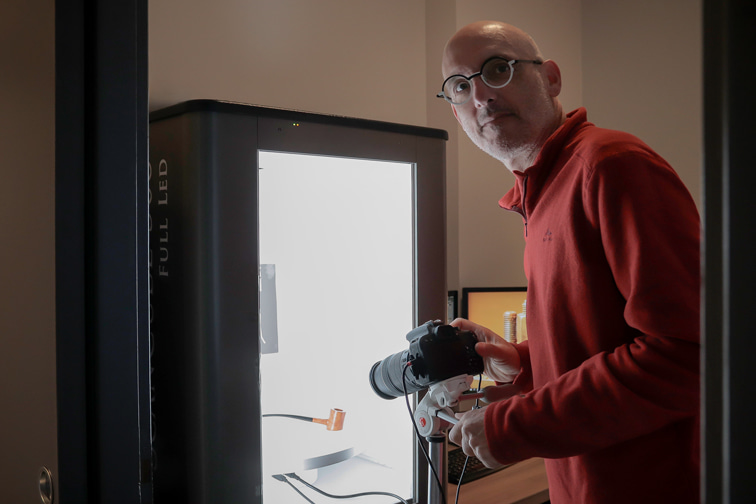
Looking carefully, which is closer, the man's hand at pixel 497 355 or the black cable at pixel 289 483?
the man's hand at pixel 497 355

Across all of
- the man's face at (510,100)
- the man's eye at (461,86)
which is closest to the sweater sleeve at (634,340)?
the man's face at (510,100)

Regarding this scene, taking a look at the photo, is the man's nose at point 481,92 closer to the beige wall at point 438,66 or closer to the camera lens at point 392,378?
the camera lens at point 392,378

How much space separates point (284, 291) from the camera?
4.86ft

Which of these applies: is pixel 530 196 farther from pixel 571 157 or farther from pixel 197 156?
pixel 197 156

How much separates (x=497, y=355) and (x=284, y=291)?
1.85 ft

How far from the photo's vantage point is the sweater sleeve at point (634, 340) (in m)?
0.83

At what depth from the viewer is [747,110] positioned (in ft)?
0.74

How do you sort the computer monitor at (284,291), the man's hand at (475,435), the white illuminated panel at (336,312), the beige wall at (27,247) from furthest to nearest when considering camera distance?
the white illuminated panel at (336,312)
the computer monitor at (284,291)
the man's hand at (475,435)
the beige wall at (27,247)

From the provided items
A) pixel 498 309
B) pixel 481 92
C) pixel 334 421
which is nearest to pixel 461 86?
pixel 481 92

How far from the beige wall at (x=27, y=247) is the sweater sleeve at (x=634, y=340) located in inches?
25.7

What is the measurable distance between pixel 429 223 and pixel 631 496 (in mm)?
860

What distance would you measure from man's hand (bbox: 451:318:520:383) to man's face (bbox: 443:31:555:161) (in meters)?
0.41

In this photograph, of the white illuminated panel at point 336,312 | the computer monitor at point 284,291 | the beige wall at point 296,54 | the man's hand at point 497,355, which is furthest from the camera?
the beige wall at point 296,54

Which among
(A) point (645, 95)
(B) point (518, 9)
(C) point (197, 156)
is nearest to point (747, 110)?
(C) point (197, 156)
